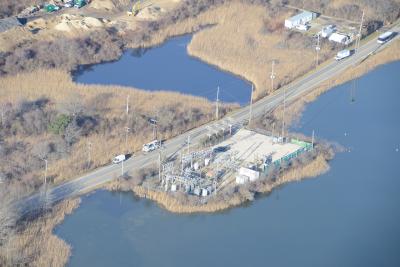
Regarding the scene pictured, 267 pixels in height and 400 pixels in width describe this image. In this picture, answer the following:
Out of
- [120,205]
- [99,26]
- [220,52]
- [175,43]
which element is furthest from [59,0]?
[120,205]

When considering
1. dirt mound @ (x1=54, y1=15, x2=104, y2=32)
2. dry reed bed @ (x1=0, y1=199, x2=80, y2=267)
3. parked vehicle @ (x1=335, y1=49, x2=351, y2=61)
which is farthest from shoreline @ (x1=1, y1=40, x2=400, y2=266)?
dirt mound @ (x1=54, y1=15, x2=104, y2=32)

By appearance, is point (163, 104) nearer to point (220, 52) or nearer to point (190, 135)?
point (190, 135)

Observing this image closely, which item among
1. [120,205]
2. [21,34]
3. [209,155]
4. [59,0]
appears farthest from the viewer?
[59,0]

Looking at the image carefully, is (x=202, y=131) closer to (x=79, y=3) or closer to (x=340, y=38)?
(x=340, y=38)

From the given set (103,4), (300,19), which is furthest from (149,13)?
(300,19)

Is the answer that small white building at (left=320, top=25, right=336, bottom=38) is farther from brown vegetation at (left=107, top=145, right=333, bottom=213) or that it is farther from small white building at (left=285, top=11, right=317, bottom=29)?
brown vegetation at (left=107, top=145, right=333, bottom=213)
